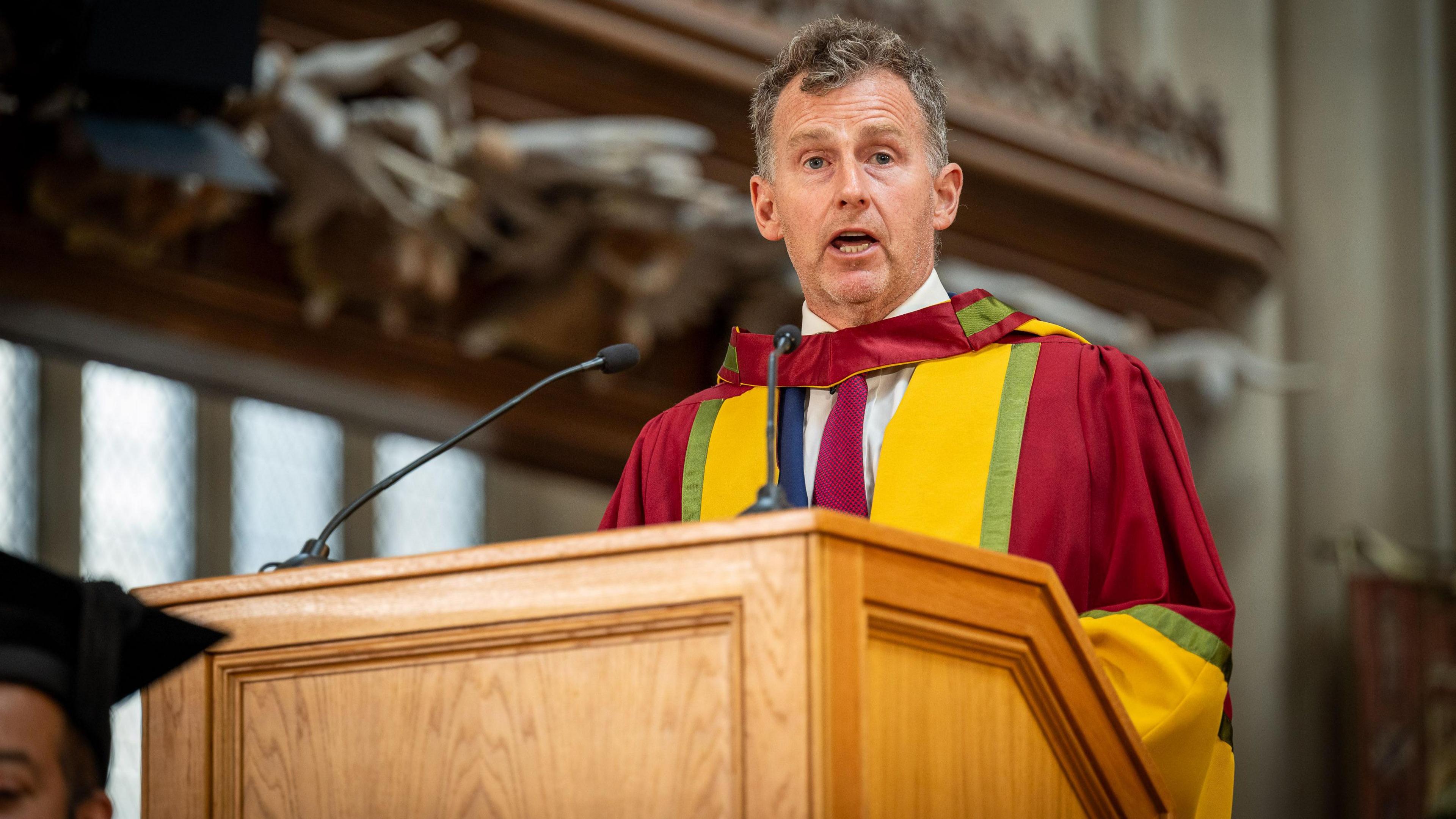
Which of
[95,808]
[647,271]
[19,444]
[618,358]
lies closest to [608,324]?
[647,271]

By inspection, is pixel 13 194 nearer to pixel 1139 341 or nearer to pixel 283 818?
pixel 283 818

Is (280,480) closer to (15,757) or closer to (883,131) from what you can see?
(883,131)

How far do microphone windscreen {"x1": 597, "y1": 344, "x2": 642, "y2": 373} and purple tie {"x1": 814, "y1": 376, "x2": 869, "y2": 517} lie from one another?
1.03 feet

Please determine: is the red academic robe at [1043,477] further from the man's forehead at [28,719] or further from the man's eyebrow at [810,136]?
the man's forehead at [28,719]

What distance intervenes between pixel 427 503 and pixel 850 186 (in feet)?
33.2

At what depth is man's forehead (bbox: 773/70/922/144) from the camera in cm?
264

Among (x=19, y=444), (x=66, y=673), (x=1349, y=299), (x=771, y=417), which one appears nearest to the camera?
(x=66, y=673)

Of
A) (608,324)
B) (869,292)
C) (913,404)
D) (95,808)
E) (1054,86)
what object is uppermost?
(1054,86)

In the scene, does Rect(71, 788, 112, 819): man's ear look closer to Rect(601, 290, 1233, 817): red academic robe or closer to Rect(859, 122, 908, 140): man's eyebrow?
Rect(601, 290, 1233, 817): red academic robe

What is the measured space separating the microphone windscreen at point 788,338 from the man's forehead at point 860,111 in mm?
439

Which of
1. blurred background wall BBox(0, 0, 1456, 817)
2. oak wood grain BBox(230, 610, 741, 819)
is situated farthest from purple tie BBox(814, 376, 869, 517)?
blurred background wall BBox(0, 0, 1456, 817)

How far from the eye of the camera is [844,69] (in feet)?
8.74

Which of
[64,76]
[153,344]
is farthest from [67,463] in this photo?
[64,76]

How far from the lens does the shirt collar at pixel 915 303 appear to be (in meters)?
2.78
